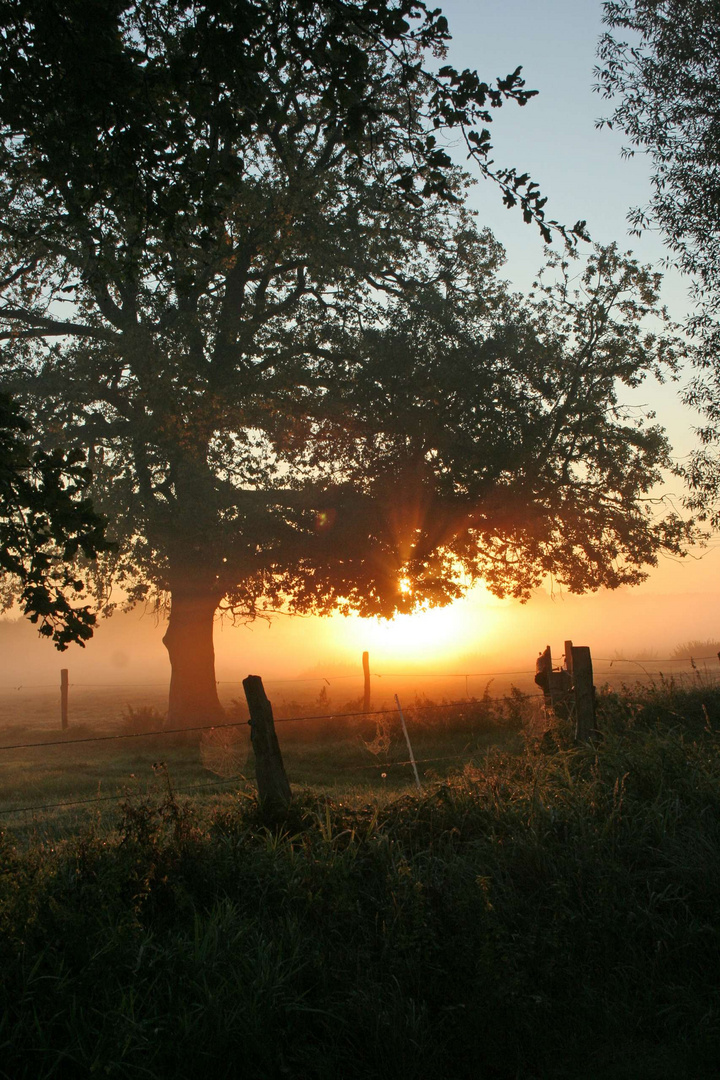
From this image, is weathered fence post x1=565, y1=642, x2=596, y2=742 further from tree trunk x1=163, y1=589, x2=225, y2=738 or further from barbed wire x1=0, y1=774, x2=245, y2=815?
tree trunk x1=163, y1=589, x2=225, y2=738

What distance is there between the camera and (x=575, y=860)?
6254mm

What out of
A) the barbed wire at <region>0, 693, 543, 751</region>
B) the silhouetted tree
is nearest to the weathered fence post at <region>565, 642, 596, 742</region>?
the barbed wire at <region>0, 693, 543, 751</region>

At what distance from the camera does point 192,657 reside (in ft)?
83.6

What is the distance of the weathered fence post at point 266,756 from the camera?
7371 mm

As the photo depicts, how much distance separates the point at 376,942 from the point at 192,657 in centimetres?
2080

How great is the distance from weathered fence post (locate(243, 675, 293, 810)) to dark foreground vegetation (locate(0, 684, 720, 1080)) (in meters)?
0.20

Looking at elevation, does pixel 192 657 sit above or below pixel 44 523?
below

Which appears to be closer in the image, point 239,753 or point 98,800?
point 98,800

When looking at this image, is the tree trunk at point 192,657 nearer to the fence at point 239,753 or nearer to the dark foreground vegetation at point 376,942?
the fence at point 239,753

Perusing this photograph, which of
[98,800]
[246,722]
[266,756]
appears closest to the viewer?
[246,722]

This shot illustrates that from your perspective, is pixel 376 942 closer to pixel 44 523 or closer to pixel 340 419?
pixel 44 523

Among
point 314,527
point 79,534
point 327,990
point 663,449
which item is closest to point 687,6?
point 663,449

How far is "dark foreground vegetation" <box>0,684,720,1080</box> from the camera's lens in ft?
14.4

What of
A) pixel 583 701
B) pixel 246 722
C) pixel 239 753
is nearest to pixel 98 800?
pixel 246 722
